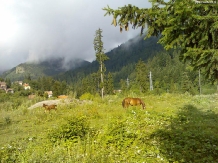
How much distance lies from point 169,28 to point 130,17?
101 centimetres

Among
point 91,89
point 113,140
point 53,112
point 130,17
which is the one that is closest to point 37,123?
Answer: point 53,112

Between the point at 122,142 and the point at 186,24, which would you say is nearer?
the point at 186,24

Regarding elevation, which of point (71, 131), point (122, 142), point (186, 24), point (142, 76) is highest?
point (142, 76)

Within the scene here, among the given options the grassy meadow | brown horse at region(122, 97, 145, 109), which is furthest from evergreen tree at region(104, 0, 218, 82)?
brown horse at region(122, 97, 145, 109)

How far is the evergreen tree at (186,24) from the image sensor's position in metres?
3.79

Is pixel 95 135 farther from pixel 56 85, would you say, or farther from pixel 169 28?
pixel 56 85

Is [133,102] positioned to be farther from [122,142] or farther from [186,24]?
[186,24]

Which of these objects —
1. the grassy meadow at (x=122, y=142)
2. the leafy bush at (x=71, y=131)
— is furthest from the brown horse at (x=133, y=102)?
the leafy bush at (x=71, y=131)

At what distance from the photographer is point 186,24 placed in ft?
13.3

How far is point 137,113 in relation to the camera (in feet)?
39.4

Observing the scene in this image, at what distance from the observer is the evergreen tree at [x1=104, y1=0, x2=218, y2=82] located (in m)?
3.79

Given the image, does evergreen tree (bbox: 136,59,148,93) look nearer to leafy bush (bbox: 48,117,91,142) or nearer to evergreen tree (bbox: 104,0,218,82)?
leafy bush (bbox: 48,117,91,142)

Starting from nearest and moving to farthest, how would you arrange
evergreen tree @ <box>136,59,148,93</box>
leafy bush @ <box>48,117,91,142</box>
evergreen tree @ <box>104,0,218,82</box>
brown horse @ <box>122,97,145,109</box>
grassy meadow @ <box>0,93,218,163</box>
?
evergreen tree @ <box>104,0,218,82</box> → grassy meadow @ <box>0,93,218,163</box> → leafy bush @ <box>48,117,91,142</box> → brown horse @ <box>122,97,145,109</box> → evergreen tree @ <box>136,59,148,93</box>

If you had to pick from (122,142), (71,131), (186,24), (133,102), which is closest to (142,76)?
(133,102)
